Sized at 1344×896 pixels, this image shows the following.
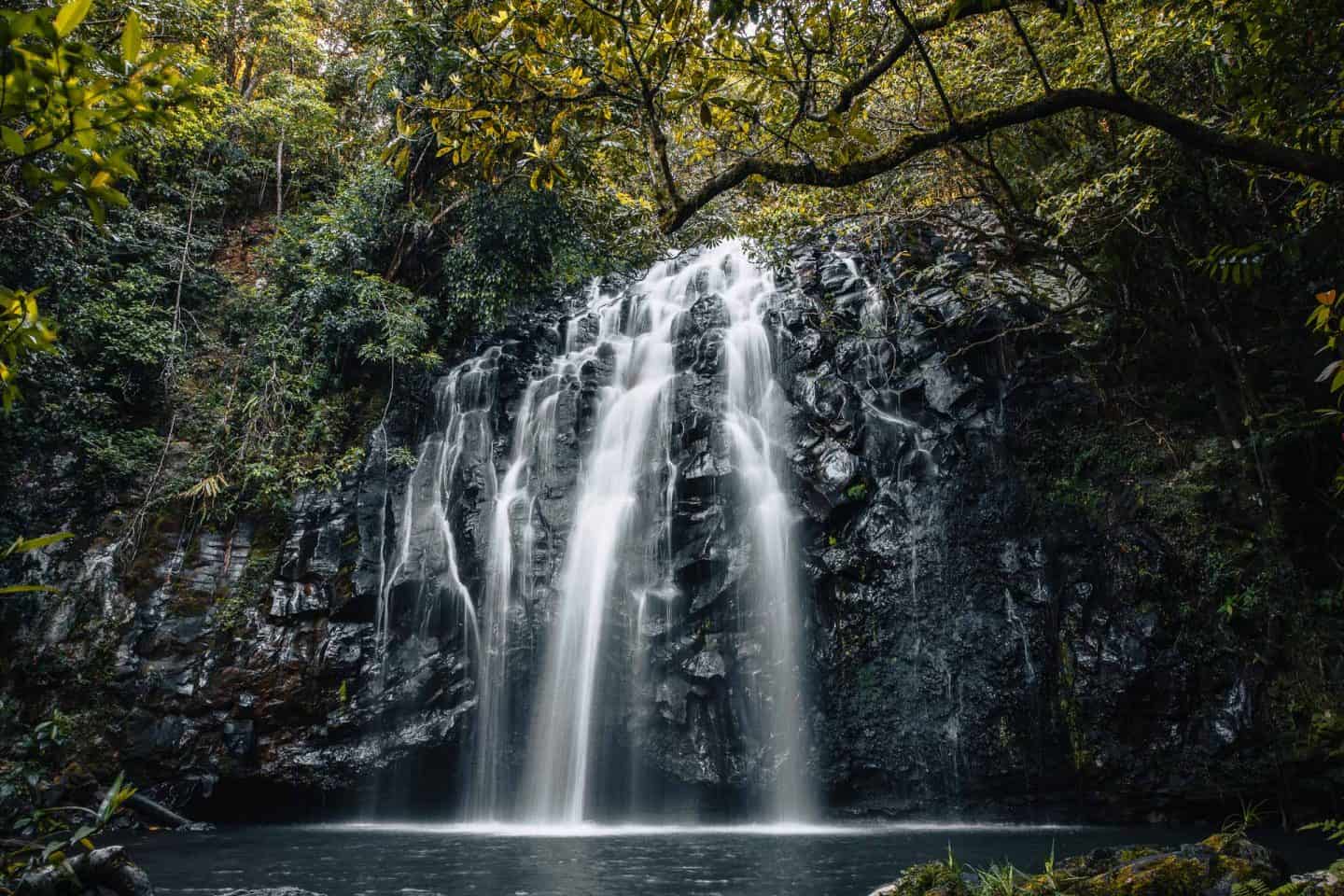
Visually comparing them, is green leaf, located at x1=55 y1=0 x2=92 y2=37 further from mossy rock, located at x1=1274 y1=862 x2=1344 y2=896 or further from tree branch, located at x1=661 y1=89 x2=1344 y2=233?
mossy rock, located at x1=1274 y1=862 x2=1344 y2=896

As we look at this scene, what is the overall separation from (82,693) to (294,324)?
25.1 ft

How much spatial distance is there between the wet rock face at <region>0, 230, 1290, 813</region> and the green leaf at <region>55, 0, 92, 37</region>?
403 inches

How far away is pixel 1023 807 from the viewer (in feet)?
32.5

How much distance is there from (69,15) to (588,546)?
424 inches

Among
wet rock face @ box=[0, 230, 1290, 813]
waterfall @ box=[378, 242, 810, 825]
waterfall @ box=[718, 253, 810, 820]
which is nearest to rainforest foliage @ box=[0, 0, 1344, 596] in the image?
wet rock face @ box=[0, 230, 1290, 813]

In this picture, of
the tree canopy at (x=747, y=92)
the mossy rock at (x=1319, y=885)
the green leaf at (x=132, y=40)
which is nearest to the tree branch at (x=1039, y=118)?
the tree canopy at (x=747, y=92)

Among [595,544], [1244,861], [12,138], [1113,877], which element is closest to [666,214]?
[12,138]

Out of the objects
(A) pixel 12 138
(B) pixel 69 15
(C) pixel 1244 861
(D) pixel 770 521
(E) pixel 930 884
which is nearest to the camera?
(A) pixel 12 138

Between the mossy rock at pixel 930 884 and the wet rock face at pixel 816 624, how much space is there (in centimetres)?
631

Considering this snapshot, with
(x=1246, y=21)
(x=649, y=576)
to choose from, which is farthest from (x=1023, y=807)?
(x=1246, y=21)

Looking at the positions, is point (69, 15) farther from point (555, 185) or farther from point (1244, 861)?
point (555, 185)

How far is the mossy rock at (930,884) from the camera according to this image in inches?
166

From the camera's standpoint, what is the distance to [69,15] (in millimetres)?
1840

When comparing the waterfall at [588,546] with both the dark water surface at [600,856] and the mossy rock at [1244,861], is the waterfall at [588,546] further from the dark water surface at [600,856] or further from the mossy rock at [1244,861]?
the mossy rock at [1244,861]
